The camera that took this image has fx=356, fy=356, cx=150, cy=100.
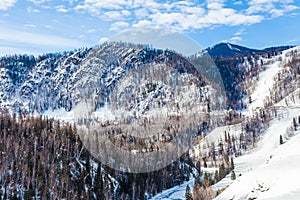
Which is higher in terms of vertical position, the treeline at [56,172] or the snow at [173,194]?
the treeline at [56,172]

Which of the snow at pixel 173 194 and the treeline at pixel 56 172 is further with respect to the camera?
the snow at pixel 173 194

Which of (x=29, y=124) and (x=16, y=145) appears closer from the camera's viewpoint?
(x=16, y=145)

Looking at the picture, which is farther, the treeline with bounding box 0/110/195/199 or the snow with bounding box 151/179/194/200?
the snow with bounding box 151/179/194/200

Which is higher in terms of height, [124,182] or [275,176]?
[275,176]

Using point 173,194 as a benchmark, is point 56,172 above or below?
above

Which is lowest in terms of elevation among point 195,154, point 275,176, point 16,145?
point 195,154

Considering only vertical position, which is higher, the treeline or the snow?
the treeline

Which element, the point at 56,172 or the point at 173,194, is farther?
the point at 173,194

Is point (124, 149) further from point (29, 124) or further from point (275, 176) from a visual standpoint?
point (275, 176)

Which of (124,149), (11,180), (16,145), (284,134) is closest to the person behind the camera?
(11,180)

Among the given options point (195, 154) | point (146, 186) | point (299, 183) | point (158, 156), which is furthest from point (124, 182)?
point (299, 183)

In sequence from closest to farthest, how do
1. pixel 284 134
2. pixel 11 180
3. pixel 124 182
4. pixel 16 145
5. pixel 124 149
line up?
pixel 11 180, pixel 16 145, pixel 124 182, pixel 124 149, pixel 284 134
